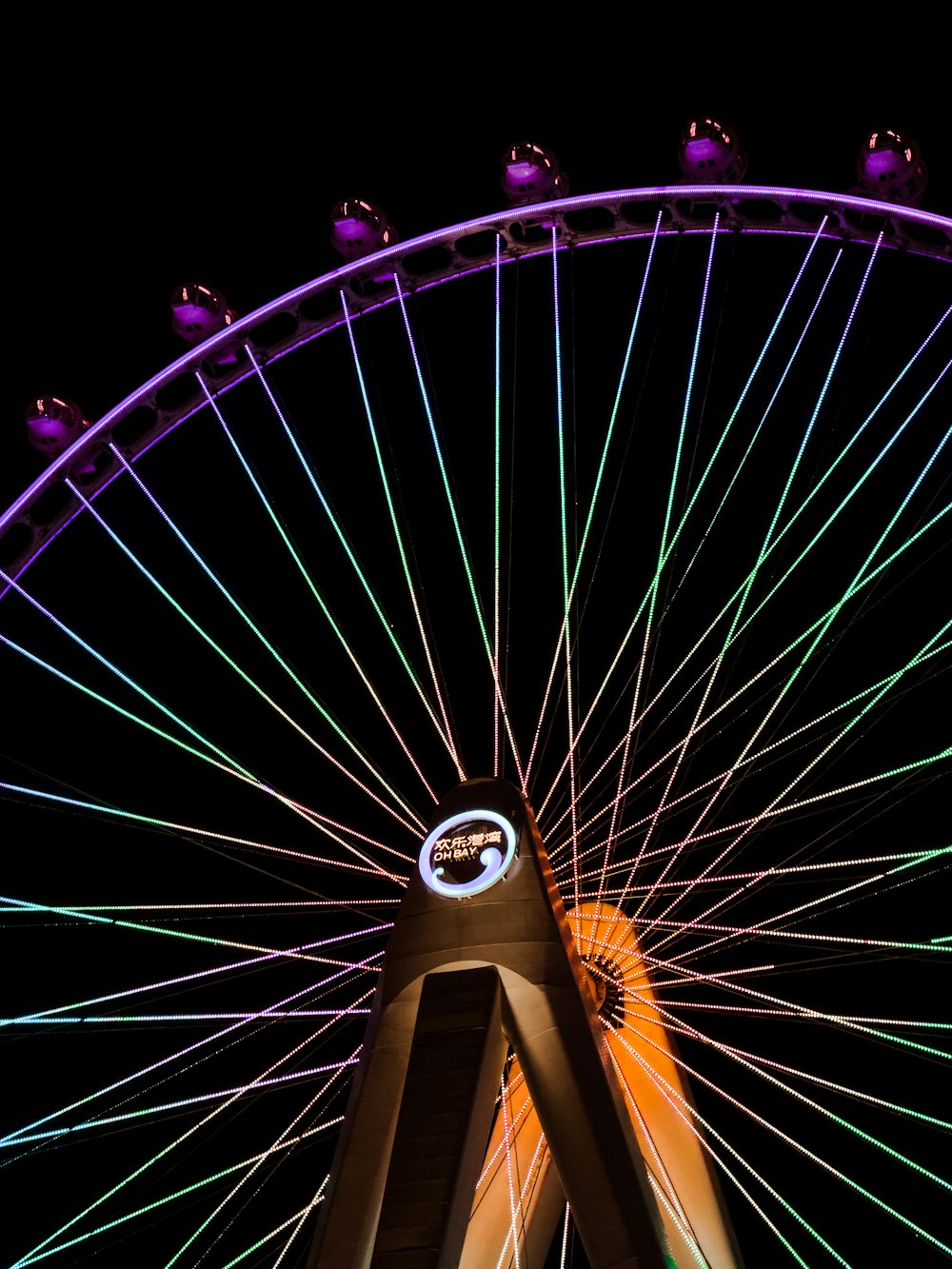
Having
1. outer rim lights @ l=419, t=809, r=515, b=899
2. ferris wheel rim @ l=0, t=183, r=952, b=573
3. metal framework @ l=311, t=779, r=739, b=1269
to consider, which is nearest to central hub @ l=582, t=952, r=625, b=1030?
metal framework @ l=311, t=779, r=739, b=1269

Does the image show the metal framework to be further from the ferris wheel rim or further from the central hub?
the ferris wheel rim

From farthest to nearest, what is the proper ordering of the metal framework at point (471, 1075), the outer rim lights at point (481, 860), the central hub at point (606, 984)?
1. the central hub at point (606, 984)
2. the outer rim lights at point (481, 860)
3. the metal framework at point (471, 1075)

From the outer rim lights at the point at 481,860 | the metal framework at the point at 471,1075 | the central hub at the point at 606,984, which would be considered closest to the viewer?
the metal framework at the point at 471,1075

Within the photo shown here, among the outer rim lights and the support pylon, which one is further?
the outer rim lights

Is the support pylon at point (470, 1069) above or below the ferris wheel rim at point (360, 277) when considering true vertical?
below

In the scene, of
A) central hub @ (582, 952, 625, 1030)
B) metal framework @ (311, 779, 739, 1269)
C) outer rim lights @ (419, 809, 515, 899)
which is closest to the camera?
metal framework @ (311, 779, 739, 1269)

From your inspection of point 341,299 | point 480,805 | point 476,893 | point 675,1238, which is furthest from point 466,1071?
point 341,299

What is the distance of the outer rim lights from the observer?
31.2ft

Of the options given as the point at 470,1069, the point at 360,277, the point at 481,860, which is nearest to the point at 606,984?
the point at 481,860

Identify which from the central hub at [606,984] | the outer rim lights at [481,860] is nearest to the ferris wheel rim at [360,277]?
the outer rim lights at [481,860]

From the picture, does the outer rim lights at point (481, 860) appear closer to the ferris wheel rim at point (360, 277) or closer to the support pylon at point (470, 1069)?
the support pylon at point (470, 1069)

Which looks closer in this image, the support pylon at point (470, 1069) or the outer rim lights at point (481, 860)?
the support pylon at point (470, 1069)

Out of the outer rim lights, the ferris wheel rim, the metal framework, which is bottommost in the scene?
the metal framework

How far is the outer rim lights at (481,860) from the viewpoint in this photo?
9.50 metres
